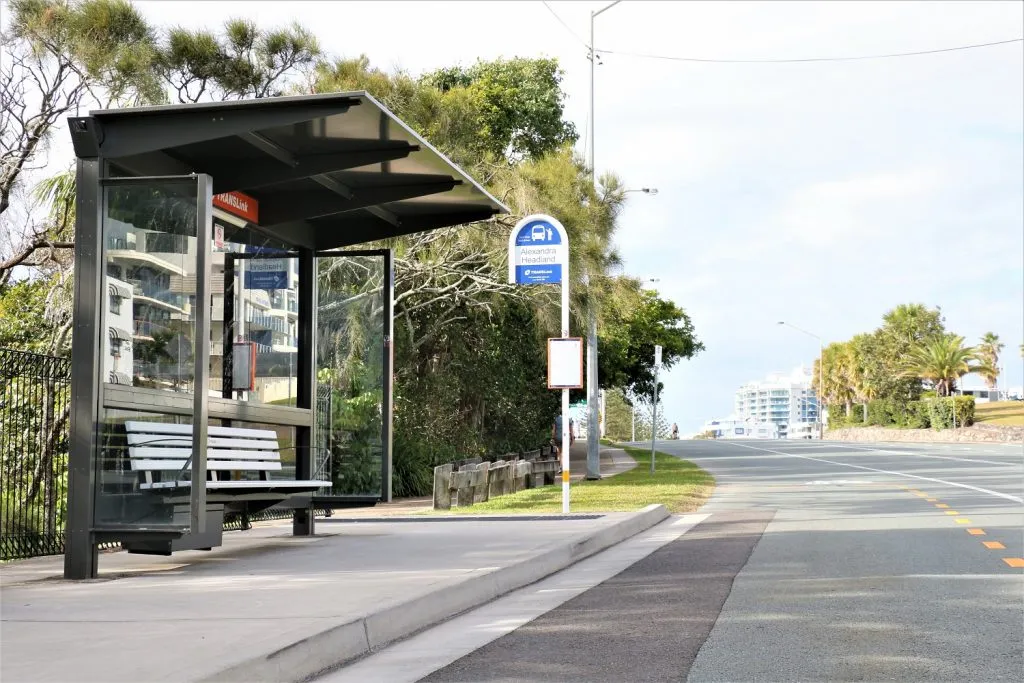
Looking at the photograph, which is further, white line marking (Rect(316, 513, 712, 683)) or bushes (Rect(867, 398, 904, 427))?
bushes (Rect(867, 398, 904, 427))

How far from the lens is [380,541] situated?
12.7 metres

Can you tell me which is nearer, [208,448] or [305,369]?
[208,448]

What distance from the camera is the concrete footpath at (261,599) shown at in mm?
5980

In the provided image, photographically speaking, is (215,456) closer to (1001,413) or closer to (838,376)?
(1001,413)

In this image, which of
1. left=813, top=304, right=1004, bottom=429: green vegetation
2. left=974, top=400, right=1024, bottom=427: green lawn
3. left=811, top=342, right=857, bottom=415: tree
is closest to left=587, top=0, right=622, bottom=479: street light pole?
left=813, top=304, right=1004, bottom=429: green vegetation

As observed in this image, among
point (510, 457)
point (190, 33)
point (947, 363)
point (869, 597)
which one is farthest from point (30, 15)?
point (947, 363)

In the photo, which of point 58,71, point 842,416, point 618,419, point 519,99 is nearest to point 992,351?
point 842,416

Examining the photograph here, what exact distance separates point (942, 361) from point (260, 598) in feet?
270

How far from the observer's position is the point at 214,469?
39.7ft

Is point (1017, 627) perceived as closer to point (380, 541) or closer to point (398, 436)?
point (380, 541)

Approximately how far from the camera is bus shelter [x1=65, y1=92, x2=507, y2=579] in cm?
973

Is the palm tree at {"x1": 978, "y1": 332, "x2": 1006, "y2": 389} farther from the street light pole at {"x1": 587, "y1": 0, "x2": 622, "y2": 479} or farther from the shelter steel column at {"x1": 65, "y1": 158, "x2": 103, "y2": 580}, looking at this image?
the shelter steel column at {"x1": 65, "y1": 158, "x2": 103, "y2": 580}

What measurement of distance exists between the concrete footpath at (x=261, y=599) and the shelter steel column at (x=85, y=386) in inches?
12.5

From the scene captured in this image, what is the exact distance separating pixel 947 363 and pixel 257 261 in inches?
3062
